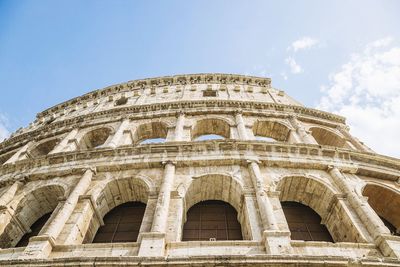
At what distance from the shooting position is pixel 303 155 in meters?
9.91

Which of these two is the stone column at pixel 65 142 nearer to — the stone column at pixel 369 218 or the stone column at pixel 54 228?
the stone column at pixel 54 228

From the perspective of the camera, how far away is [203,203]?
9.22m

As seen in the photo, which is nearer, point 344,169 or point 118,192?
point 118,192

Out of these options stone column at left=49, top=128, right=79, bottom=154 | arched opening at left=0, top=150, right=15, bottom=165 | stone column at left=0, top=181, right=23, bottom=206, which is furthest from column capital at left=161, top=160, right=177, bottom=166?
arched opening at left=0, top=150, right=15, bottom=165

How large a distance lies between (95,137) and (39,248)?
26.1 ft

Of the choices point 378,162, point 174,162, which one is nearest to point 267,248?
point 174,162

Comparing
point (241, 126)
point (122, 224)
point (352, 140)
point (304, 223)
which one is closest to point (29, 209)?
point (122, 224)

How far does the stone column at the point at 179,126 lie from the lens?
38.3 ft

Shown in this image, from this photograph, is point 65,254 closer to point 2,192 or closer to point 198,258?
point 198,258

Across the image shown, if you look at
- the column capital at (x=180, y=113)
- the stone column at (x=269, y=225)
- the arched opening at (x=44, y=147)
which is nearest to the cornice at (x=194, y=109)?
the column capital at (x=180, y=113)

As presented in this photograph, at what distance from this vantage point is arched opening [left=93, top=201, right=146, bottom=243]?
8205mm

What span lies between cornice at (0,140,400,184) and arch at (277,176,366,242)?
61 cm

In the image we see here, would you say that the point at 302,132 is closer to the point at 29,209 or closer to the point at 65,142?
the point at 65,142

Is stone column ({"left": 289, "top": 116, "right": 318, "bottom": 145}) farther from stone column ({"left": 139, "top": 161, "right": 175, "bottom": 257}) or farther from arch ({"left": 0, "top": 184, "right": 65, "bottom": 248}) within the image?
arch ({"left": 0, "top": 184, "right": 65, "bottom": 248})
